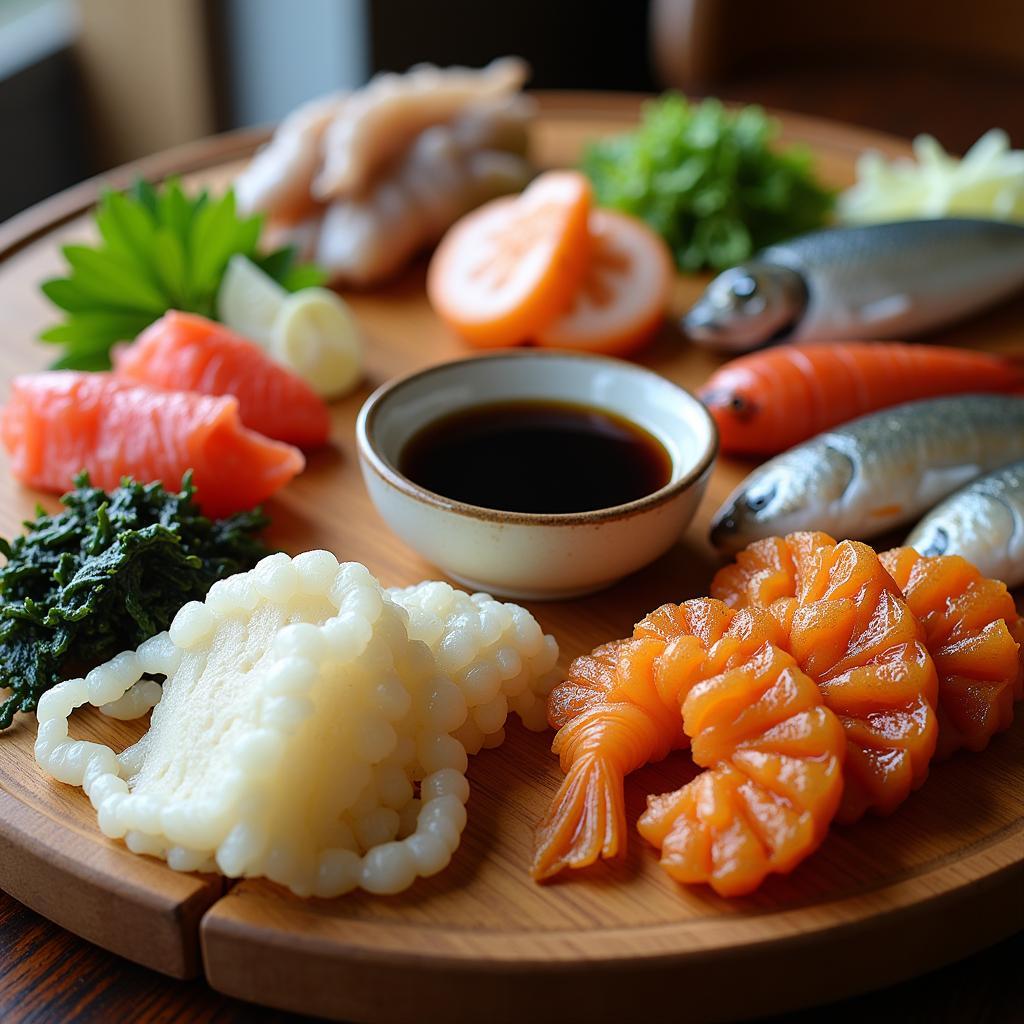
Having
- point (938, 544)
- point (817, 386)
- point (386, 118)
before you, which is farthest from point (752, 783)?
point (386, 118)

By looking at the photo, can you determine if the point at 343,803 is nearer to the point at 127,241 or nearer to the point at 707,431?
the point at 707,431

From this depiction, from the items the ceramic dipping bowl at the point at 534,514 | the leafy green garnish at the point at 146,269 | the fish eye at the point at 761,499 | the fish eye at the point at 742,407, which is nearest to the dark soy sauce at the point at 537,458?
the ceramic dipping bowl at the point at 534,514

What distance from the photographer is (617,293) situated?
2.80 metres

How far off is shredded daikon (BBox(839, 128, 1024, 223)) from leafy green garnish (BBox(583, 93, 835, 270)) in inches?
4.2

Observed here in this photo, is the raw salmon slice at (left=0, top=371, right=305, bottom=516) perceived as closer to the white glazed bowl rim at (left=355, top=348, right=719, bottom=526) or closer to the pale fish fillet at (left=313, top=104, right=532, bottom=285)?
the white glazed bowl rim at (left=355, top=348, right=719, bottom=526)

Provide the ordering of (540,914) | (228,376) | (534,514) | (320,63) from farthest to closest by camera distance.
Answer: (320,63) < (228,376) < (534,514) < (540,914)

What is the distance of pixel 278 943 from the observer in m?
1.45

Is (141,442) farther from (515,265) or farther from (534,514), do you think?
(515,265)

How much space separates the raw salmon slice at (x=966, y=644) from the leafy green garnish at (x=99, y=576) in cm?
102

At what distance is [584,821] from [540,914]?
0.14 meters

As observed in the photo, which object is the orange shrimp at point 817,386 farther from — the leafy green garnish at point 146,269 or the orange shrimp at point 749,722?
the leafy green garnish at point 146,269

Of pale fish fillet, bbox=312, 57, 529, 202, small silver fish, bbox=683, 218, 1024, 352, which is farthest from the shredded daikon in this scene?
pale fish fillet, bbox=312, 57, 529, 202

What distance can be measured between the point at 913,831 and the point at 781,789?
0.77 feet

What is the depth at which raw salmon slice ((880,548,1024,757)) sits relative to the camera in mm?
1721
